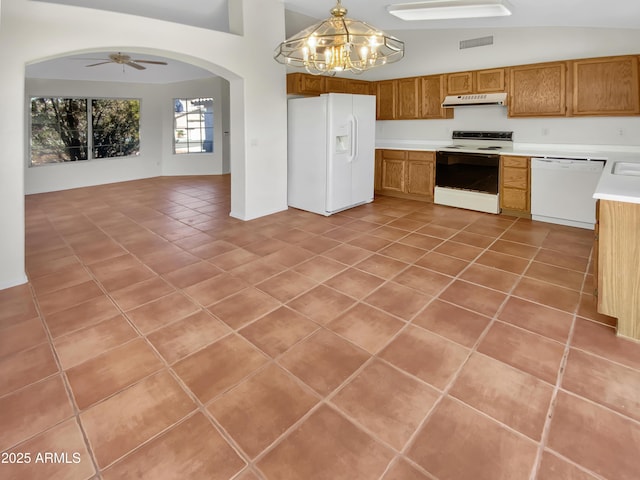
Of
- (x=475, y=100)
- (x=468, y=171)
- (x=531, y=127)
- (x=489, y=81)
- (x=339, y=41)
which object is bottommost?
(x=468, y=171)

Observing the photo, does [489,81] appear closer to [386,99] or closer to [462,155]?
[462,155]

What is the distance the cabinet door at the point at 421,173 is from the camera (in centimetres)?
616

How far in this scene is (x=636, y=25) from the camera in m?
4.21

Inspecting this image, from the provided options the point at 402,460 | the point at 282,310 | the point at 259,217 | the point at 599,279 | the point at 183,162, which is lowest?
the point at 402,460

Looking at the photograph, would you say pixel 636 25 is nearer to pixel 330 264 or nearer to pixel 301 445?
pixel 330 264

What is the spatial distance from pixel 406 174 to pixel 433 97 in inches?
52.8

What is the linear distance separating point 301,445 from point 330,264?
2.23 metres

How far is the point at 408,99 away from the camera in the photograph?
6605 mm

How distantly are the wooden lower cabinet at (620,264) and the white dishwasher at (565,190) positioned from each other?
8.47 ft

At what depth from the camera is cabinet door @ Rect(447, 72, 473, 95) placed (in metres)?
5.80

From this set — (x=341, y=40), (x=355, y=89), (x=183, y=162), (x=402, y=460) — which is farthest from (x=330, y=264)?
(x=183, y=162)

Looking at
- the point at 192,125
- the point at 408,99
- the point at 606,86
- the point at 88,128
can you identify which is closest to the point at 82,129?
the point at 88,128

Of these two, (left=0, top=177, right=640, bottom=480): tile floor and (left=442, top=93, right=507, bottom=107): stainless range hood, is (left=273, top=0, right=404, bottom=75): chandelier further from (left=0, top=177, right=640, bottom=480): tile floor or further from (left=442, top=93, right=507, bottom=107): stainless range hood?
(left=442, top=93, right=507, bottom=107): stainless range hood

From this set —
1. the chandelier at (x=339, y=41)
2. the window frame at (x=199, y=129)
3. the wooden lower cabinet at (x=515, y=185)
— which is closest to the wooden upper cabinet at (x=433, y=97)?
the wooden lower cabinet at (x=515, y=185)
